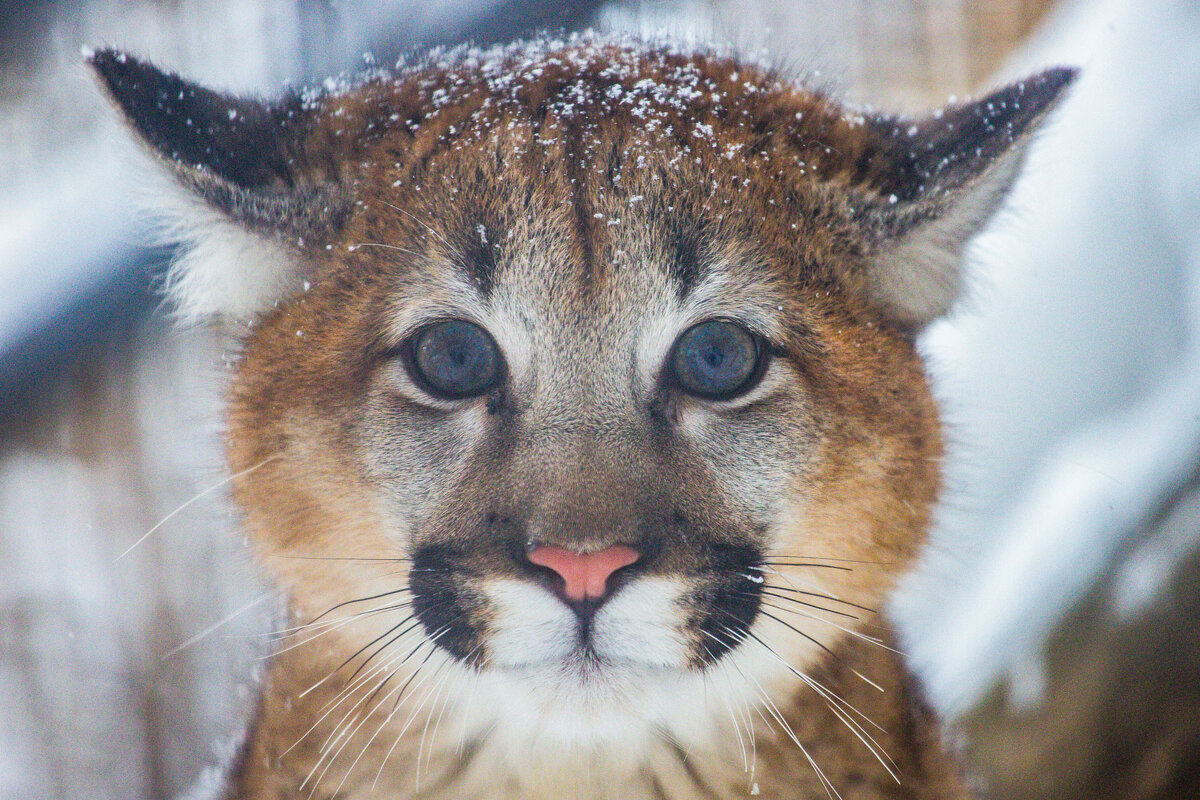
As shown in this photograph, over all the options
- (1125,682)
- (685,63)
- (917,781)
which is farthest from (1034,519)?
(685,63)

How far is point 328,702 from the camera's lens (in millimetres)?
1508

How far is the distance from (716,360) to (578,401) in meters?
0.19

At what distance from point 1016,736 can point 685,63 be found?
1.89m

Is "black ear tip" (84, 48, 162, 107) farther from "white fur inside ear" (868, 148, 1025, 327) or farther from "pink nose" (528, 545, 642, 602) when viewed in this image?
"white fur inside ear" (868, 148, 1025, 327)

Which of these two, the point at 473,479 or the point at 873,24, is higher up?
the point at 873,24

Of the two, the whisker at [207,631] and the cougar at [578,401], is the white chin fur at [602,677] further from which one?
the whisker at [207,631]

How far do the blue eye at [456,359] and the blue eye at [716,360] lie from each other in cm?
22

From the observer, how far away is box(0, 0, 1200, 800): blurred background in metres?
1.75

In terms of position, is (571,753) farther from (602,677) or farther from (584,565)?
(584,565)

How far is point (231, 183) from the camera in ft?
4.26

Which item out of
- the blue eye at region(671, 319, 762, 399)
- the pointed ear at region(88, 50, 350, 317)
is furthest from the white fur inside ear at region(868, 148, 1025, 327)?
the pointed ear at region(88, 50, 350, 317)

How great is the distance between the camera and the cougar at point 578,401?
48.8 inches

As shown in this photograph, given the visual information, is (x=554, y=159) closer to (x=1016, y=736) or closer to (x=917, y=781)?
(x=917, y=781)

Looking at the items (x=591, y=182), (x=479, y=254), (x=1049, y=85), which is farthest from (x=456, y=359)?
(x=1049, y=85)
